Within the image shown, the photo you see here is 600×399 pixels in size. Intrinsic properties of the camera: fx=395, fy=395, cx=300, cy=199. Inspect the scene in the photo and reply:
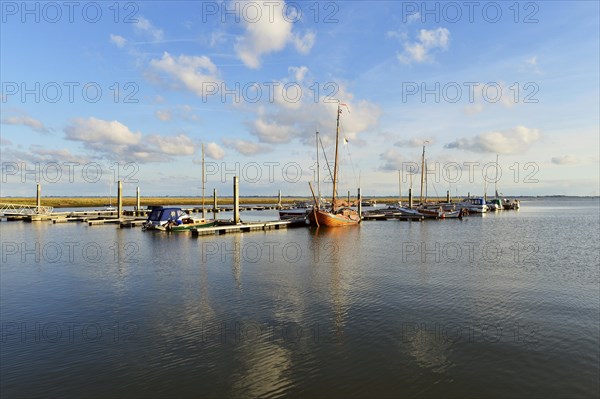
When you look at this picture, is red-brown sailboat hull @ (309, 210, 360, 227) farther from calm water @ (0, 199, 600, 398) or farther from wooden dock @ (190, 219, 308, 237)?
calm water @ (0, 199, 600, 398)

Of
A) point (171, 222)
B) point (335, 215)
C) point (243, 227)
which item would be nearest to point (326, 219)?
point (335, 215)

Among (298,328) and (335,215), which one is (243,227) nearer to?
(335,215)

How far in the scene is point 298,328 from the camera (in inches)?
523

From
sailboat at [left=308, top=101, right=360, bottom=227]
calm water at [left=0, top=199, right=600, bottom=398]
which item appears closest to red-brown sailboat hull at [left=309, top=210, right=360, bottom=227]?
sailboat at [left=308, top=101, right=360, bottom=227]

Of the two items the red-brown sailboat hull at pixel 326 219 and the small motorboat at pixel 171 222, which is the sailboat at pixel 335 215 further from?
the small motorboat at pixel 171 222

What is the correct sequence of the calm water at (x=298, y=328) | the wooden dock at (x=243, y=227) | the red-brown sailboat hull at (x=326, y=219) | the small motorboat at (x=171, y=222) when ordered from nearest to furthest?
the calm water at (x=298, y=328) → the wooden dock at (x=243, y=227) → the small motorboat at (x=171, y=222) → the red-brown sailboat hull at (x=326, y=219)

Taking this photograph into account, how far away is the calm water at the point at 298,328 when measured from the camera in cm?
955

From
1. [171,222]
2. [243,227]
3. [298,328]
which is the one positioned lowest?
[298,328]

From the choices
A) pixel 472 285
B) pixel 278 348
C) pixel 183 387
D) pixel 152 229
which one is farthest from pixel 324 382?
pixel 152 229

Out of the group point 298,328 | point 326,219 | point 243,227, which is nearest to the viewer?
point 298,328

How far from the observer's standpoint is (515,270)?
78.8ft

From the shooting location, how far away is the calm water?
9.55m

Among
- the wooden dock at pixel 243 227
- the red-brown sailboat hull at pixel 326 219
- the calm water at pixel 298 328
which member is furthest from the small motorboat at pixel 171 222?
the calm water at pixel 298 328

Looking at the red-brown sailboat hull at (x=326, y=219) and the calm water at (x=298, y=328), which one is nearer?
the calm water at (x=298, y=328)
